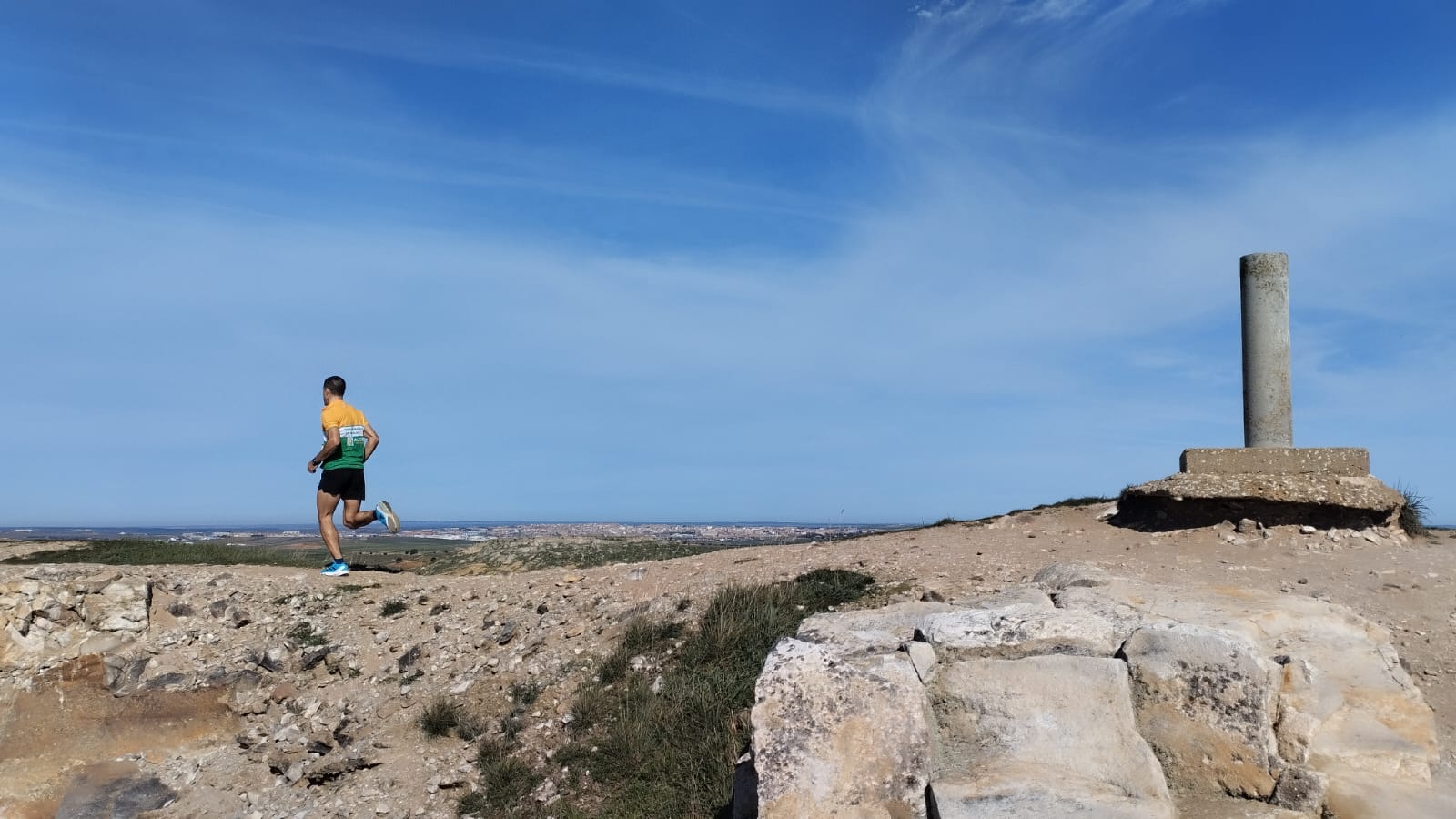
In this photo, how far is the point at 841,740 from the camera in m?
4.87

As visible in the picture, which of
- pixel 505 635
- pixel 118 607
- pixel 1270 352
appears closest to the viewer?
pixel 505 635

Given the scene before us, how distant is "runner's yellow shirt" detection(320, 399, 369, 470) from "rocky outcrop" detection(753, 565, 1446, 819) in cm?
790

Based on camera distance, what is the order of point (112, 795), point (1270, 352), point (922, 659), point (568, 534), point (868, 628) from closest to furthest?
point (922, 659)
point (868, 628)
point (112, 795)
point (1270, 352)
point (568, 534)

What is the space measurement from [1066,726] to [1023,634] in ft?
1.95

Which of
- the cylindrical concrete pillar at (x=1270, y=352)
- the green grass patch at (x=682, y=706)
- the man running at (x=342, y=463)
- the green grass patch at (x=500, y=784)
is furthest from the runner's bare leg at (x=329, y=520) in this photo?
the cylindrical concrete pillar at (x=1270, y=352)

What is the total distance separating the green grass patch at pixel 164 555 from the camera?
45.5 feet

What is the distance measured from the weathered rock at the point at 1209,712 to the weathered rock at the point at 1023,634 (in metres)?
0.27

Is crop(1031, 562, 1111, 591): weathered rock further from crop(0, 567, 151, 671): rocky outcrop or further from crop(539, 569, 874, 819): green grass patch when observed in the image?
crop(0, 567, 151, 671): rocky outcrop

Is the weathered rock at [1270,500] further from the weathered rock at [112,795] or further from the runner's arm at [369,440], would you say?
the weathered rock at [112,795]

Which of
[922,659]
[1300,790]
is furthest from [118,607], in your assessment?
[1300,790]

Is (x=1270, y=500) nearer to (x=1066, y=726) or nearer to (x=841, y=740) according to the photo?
(x=1066, y=726)

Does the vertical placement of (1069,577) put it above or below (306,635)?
above

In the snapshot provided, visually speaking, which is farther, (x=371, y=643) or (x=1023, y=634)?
(x=371, y=643)

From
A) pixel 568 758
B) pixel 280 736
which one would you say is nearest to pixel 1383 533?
pixel 568 758
